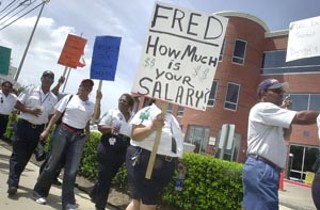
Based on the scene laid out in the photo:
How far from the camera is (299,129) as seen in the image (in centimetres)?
2766

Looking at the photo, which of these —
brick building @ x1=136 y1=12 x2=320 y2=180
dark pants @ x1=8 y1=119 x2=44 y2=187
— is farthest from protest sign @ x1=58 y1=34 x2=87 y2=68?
brick building @ x1=136 y1=12 x2=320 y2=180

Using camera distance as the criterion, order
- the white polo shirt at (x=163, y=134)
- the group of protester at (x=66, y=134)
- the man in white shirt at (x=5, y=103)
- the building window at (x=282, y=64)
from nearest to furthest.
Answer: the white polo shirt at (x=163, y=134)
the group of protester at (x=66, y=134)
the man in white shirt at (x=5, y=103)
the building window at (x=282, y=64)

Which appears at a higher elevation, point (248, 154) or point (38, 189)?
point (248, 154)

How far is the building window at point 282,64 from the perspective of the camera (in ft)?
93.5

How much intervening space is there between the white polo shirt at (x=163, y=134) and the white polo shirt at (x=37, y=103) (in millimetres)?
2945

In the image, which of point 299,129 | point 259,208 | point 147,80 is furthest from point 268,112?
point 299,129

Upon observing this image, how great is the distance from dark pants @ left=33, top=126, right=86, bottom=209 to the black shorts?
81.9 inches

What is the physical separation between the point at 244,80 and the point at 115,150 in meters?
25.4

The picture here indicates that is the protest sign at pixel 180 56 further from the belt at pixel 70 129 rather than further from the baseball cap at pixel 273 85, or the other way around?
the belt at pixel 70 129

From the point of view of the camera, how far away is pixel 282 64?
1193 inches

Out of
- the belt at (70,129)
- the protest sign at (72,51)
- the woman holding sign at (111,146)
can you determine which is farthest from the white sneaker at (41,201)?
the protest sign at (72,51)

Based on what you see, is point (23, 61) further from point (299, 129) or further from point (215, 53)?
point (215, 53)

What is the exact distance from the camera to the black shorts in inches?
160

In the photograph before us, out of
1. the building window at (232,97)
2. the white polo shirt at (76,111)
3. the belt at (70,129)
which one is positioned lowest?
the belt at (70,129)
